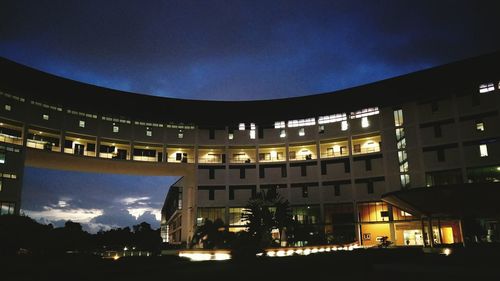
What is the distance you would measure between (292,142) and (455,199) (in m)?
29.9

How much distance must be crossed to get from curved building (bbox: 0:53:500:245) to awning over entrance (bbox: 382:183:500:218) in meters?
12.4

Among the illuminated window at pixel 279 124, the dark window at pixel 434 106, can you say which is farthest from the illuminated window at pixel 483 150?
the illuminated window at pixel 279 124

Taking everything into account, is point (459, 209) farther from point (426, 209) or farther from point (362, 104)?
point (362, 104)

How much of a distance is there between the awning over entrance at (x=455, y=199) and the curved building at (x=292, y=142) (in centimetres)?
1243

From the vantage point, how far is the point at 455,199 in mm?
29500

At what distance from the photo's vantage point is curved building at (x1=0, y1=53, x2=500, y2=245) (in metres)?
44.9

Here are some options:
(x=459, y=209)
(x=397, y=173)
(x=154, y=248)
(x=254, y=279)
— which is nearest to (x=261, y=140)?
(x=397, y=173)

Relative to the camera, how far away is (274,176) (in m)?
57.9

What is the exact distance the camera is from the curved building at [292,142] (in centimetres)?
4491

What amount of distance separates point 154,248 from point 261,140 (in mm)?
22036

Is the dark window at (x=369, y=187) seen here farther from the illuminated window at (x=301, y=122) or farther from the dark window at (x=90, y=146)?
the dark window at (x=90, y=146)

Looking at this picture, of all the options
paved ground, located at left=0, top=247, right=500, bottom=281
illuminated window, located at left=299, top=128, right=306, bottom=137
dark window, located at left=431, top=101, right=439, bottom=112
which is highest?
dark window, located at left=431, top=101, right=439, bottom=112

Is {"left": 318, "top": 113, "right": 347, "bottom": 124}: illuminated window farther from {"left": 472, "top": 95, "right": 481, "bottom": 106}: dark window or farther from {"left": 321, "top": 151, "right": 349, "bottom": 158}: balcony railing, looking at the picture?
{"left": 472, "top": 95, "right": 481, "bottom": 106}: dark window

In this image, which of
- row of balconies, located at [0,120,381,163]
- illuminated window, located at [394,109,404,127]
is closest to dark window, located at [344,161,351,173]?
row of balconies, located at [0,120,381,163]
